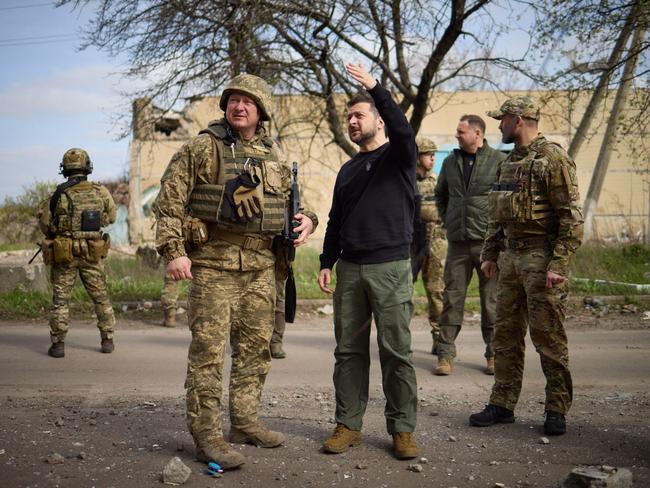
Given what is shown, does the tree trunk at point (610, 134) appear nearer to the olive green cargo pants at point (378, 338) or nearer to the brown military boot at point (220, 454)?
the olive green cargo pants at point (378, 338)

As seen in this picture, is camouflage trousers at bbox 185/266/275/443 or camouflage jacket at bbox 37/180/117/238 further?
camouflage jacket at bbox 37/180/117/238

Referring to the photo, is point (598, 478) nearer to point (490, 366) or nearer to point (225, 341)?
point (225, 341)

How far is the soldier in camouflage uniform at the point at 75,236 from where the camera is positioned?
25.6 feet

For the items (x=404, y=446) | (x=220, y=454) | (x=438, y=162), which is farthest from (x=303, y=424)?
(x=438, y=162)

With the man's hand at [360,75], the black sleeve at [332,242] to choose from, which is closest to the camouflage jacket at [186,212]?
the black sleeve at [332,242]

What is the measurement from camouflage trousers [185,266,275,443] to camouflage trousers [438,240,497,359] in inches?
113

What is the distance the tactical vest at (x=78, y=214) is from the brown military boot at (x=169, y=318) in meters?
1.86

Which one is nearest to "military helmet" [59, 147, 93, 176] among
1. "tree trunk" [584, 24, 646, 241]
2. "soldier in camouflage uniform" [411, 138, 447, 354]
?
"soldier in camouflage uniform" [411, 138, 447, 354]

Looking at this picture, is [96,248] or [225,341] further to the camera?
[96,248]

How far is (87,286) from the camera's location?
26.4 feet

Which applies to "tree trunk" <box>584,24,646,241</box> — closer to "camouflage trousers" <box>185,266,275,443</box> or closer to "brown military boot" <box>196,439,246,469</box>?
"camouflage trousers" <box>185,266,275,443</box>

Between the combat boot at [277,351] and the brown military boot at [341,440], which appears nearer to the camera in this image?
the brown military boot at [341,440]

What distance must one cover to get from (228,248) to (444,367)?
3.26m

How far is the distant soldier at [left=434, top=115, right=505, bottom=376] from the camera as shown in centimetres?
696
